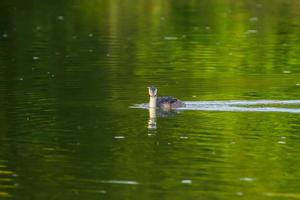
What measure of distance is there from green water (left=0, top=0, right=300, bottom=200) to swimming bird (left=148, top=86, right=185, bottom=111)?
31 centimetres

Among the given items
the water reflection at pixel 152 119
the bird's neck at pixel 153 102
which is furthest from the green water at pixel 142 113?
the bird's neck at pixel 153 102

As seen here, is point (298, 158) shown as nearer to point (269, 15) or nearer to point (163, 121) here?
point (163, 121)

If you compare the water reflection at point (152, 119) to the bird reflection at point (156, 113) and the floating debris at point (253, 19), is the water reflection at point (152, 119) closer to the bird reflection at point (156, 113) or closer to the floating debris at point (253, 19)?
the bird reflection at point (156, 113)

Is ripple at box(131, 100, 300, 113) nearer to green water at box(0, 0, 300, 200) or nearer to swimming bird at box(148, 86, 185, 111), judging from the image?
swimming bird at box(148, 86, 185, 111)

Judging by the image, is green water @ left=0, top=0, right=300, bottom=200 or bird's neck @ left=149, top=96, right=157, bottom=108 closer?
green water @ left=0, top=0, right=300, bottom=200

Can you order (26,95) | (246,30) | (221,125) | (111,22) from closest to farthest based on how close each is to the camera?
(221,125) < (26,95) < (246,30) < (111,22)

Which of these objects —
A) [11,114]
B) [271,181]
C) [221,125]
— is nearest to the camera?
[271,181]

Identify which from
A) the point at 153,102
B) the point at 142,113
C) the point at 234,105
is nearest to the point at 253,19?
the point at 234,105

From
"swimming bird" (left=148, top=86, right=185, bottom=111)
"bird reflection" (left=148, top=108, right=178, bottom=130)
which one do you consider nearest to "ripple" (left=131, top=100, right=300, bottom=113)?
"swimming bird" (left=148, top=86, right=185, bottom=111)

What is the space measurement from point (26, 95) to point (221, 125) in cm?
490

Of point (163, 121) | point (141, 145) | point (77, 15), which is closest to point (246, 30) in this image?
point (77, 15)

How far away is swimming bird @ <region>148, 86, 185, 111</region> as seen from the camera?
2019cm

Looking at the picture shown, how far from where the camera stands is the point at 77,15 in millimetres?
43969

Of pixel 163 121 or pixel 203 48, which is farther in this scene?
pixel 203 48
